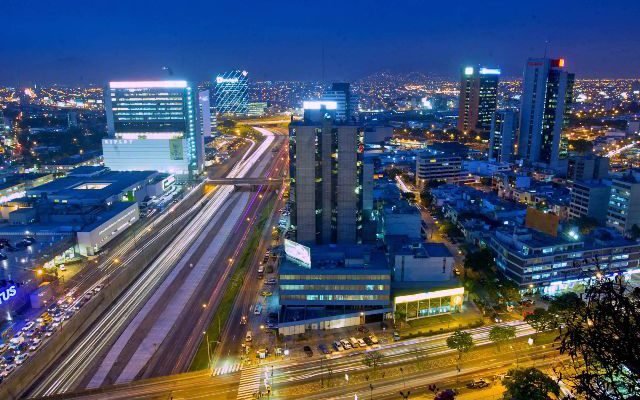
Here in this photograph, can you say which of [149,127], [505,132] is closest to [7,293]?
[149,127]

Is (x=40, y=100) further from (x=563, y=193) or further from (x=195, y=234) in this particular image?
(x=563, y=193)

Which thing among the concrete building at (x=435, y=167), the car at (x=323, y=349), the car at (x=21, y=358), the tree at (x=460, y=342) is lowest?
the car at (x=323, y=349)

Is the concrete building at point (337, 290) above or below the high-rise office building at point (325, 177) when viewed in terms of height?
below

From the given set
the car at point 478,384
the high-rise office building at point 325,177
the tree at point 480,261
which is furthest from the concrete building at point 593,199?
the car at point 478,384

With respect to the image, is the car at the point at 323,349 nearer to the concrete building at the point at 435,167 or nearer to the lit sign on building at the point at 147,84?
the concrete building at the point at 435,167

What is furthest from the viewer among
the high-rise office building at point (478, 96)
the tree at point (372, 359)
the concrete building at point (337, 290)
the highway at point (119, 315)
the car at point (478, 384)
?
the high-rise office building at point (478, 96)

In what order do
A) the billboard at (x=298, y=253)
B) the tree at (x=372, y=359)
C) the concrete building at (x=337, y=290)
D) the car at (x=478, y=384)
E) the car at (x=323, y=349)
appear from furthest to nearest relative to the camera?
1. the billboard at (x=298, y=253)
2. the concrete building at (x=337, y=290)
3. the car at (x=323, y=349)
4. the tree at (x=372, y=359)
5. the car at (x=478, y=384)

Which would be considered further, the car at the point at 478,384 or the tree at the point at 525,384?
the car at the point at 478,384
